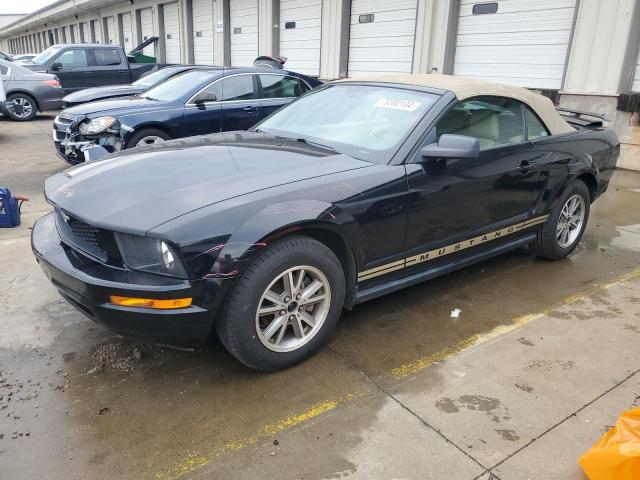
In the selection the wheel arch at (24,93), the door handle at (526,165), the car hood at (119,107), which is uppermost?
the door handle at (526,165)

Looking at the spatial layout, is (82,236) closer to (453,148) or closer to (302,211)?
(302,211)

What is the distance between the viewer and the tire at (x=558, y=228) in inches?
169

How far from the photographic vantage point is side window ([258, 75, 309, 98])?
760cm

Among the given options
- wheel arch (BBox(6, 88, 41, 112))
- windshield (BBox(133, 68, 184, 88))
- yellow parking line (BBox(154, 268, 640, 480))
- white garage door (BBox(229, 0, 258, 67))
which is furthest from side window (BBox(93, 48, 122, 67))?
yellow parking line (BBox(154, 268, 640, 480))

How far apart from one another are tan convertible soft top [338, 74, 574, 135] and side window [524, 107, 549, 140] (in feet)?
0.17

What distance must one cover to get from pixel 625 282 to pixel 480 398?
2303 mm

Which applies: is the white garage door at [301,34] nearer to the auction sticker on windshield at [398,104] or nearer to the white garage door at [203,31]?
the white garage door at [203,31]

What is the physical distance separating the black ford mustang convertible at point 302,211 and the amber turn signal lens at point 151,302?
0.01 m

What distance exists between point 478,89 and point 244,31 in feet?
52.6

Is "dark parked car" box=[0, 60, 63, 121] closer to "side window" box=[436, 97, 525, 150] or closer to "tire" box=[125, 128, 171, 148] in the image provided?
"tire" box=[125, 128, 171, 148]

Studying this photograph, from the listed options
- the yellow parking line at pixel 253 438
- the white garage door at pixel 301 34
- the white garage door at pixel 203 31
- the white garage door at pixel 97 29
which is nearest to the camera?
the yellow parking line at pixel 253 438

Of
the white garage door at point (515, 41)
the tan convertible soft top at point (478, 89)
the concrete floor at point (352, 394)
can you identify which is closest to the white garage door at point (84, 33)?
the white garage door at point (515, 41)

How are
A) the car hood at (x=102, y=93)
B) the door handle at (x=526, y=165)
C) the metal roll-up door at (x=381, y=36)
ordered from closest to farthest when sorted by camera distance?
the door handle at (x=526, y=165) < the car hood at (x=102, y=93) < the metal roll-up door at (x=381, y=36)

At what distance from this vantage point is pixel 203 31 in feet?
67.4
